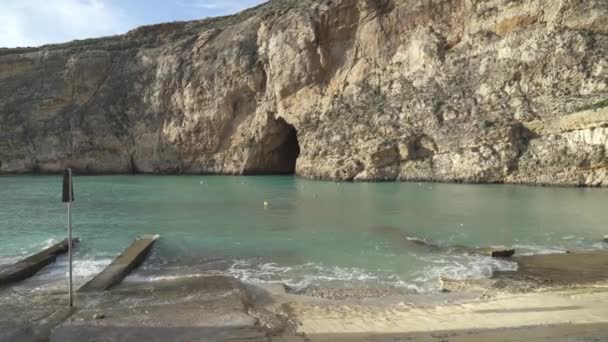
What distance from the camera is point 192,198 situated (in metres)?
29.3

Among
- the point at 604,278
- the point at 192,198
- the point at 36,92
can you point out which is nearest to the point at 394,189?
the point at 192,198

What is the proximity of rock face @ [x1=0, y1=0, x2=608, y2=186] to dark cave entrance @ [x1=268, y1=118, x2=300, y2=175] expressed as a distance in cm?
24

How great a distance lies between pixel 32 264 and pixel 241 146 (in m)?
41.1

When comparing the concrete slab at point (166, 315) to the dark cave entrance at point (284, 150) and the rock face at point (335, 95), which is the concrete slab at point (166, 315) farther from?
the dark cave entrance at point (284, 150)

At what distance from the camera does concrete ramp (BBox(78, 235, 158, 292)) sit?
10.3m

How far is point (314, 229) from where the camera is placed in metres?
18.1

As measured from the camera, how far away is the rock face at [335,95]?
35.2m

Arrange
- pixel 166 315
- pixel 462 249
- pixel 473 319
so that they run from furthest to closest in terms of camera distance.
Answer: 1. pixel 462 249
2. pixel 166 315
3. pixel 473 319

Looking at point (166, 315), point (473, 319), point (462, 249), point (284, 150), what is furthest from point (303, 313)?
point (284, 150)

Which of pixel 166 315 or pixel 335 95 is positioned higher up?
pixel 335 95

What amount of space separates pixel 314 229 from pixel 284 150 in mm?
39550

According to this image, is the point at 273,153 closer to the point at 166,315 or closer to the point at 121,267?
the point at 121,267

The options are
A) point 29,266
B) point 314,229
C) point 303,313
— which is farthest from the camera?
point 314,229

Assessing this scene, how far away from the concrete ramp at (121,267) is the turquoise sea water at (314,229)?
0.32 metres
